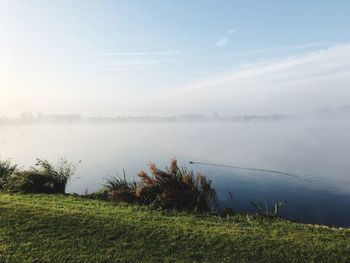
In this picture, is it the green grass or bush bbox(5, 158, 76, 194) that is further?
bush bbox(5, 158, 76, 194)

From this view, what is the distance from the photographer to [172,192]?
1061 centimetres

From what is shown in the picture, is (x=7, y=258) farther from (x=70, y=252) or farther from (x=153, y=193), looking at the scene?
(x=153, y=193)

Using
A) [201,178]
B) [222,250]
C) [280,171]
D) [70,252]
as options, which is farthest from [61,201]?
[280,171]

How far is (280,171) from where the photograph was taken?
2502cm

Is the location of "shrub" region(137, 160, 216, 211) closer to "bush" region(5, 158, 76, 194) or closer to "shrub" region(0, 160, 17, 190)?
"bush" region(5, 158, 76, 194)

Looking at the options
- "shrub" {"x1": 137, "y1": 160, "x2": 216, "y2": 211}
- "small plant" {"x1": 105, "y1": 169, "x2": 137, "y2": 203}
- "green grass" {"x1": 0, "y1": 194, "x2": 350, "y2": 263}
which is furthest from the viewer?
"small plant" {"x1": 105, "y1": 169, "x2": 137, "y2": 203}

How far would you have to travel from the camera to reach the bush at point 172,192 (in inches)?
415

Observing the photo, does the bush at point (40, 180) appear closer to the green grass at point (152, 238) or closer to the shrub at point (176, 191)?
the green grass at point (152, 238)

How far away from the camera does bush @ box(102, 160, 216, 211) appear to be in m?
10.5

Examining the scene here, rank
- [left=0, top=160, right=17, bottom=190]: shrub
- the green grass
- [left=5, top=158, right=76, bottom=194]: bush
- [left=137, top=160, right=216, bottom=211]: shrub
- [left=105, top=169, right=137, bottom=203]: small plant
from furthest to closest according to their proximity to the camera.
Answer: [left=0, top=160, right=17, bottom=190]: shrub < [left=5, top=158, right=76, bottom=194]: bush < [left=105, top=169, right=137, bottom=203]: small plant < [left=137, top=160, right=216, bottom=211]: shrub < the green grass

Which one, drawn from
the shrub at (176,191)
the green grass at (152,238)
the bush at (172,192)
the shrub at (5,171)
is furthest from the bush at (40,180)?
the shrub at (176,191)

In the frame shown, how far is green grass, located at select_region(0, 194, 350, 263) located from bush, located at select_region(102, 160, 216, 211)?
1129 mm

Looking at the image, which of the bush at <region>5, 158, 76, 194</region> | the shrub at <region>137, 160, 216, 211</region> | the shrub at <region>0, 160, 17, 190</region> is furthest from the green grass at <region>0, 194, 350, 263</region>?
the shrub at <region>0, 160, 17, 190</region>

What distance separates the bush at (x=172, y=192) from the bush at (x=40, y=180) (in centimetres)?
288
